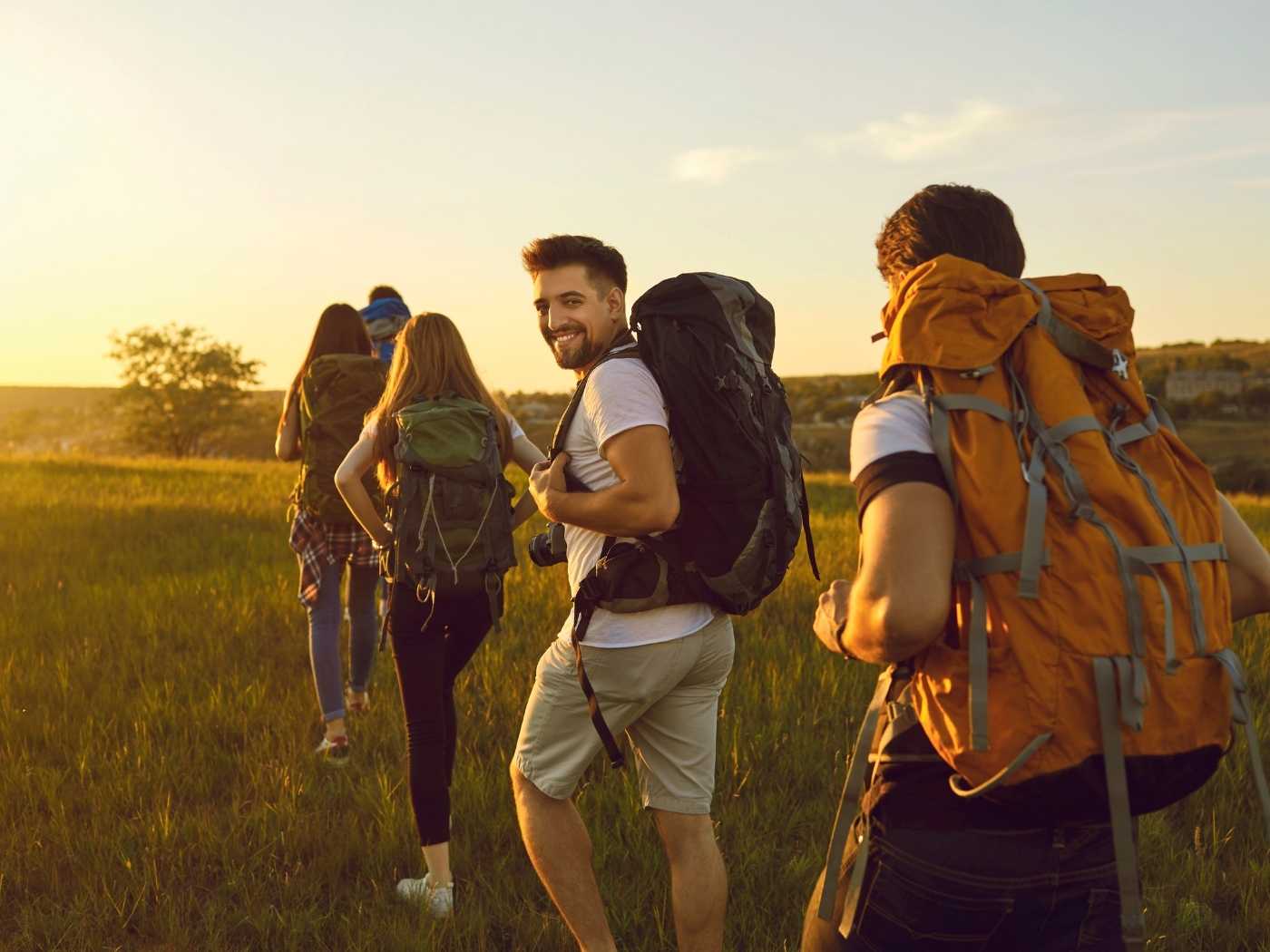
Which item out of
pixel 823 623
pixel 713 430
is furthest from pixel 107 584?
pixel 823 623

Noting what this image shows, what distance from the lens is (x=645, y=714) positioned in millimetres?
3355

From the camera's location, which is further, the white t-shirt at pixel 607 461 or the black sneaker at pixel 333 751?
the black sneaker at pixel 333 751

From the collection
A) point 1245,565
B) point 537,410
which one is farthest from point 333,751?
point 537,410

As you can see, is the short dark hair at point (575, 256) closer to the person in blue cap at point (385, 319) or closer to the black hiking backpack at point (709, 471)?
the black hiking backpack at point (709, 471)

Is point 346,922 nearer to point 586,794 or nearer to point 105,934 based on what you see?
point 105,934

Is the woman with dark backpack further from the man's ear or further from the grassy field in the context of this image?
the man's ear

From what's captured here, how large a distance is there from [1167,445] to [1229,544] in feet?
1.03

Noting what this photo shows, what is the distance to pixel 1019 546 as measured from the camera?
74.1 inches

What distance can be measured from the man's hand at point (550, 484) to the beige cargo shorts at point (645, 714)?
1.34ft

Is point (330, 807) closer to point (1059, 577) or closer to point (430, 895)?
point (430, 895)

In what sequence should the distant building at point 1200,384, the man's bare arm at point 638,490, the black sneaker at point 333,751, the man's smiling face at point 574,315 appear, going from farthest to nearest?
the distant building at point 1200,384, the black sneaker at point 333,751, the man's smiling face at point 574,315, the man's bare arm at point 638,490

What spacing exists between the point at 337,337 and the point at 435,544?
1.90m

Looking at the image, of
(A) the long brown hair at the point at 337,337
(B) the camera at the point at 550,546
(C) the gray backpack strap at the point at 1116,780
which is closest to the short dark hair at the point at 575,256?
(B) the camera at the point at 550,546

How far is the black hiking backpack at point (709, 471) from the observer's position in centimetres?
298
